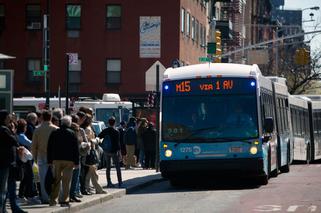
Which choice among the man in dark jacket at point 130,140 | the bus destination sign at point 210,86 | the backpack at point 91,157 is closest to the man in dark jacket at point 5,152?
the backpack at point 91,157

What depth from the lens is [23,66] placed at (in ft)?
200

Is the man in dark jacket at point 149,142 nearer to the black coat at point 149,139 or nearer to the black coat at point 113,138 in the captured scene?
the black coat at point 149,139

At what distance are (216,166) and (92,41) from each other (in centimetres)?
3662

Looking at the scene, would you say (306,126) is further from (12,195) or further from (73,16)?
(12,195)

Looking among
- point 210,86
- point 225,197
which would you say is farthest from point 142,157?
point 225,197

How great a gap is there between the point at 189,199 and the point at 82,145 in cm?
295

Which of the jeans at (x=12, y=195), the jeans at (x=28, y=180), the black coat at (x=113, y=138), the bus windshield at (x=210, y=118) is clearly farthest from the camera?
the bus windshield at (x=210, y=118)

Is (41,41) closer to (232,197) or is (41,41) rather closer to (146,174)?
(146,174)

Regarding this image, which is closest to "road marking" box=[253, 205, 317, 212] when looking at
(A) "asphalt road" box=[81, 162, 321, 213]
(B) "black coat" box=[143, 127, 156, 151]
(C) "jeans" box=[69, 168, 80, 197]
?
(A) "asphalt road" box=[81, 162, 321, 213]

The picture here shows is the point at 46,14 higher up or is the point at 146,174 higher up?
the point at 46,14

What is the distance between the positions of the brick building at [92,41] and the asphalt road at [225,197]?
31.2 m

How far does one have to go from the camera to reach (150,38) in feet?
197

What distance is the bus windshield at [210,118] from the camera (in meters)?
25.1

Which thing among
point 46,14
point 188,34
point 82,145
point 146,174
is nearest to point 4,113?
point 82,145
